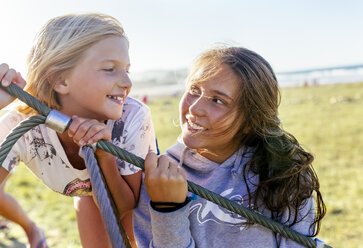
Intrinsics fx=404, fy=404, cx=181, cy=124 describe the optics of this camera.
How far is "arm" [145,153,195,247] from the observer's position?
1071mm

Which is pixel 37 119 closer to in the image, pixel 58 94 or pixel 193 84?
pixel 58 94

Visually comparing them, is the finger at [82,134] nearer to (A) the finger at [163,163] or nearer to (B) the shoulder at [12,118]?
(A) the finger at [163,163]

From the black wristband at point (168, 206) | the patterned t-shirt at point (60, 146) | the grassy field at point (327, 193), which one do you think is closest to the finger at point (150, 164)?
the black wristband at point (168, 206)

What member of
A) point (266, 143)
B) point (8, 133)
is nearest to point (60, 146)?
point (8, 133)

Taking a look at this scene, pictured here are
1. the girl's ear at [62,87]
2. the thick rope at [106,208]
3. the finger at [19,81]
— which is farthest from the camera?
the girl's ear at [62,87]

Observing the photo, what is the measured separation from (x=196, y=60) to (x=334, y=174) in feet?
10.7

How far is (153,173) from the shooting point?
1074 millimetres

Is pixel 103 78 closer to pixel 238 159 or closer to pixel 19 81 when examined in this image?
pixel 19 81

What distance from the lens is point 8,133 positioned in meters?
1.44

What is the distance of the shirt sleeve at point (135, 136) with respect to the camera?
1408 millimetres

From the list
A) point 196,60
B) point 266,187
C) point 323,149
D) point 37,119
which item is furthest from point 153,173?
point 323,149

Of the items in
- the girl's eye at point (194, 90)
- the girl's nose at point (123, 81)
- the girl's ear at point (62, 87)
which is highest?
the girl's nose at point (123, 81)

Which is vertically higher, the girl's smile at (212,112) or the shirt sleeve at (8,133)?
the girl's smile at (212,112)

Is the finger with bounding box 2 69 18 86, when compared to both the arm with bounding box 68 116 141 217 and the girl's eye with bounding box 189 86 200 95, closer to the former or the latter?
the arm with bounding box 68 116 141 217
